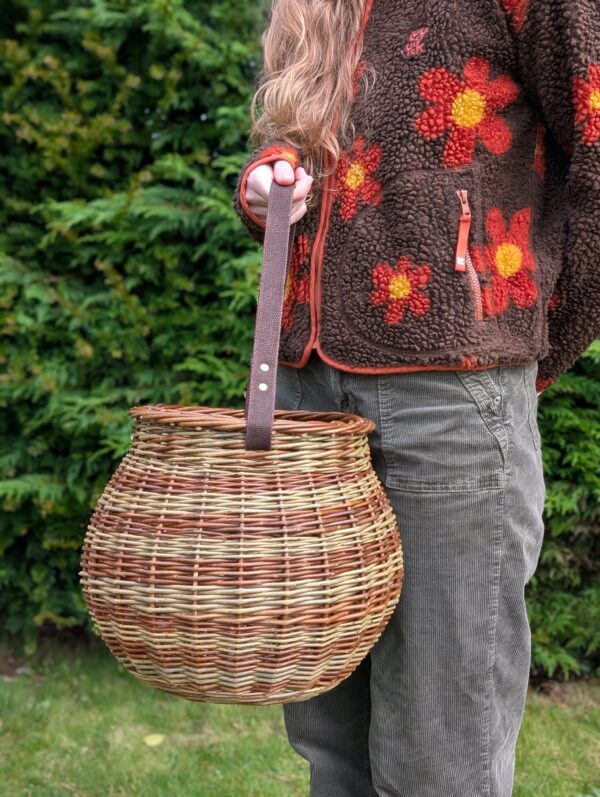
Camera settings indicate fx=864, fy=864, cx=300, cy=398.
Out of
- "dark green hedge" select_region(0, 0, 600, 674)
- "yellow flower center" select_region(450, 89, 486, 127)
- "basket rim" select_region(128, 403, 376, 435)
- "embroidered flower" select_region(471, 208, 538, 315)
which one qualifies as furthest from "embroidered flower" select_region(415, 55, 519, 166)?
"dark green hedge" select_region(0, 0, 600, 674)

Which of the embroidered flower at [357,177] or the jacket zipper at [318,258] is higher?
the embroidered flower at [357,177]

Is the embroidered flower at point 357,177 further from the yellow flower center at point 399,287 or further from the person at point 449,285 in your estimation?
the yellow flower center at point 399,287

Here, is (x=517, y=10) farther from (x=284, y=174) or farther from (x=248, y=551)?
(x=248, y=551)

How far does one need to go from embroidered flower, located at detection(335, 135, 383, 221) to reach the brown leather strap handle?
135 mm

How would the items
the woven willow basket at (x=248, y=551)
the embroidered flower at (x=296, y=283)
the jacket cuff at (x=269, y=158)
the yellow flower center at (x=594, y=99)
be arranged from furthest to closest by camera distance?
the embroidered flower at (x=296, y=283)
the jacket cuff at (x=269, y=158)
the yellow flower center at (x=594, y=99)
the woven willow basket at (x=248, y=551)

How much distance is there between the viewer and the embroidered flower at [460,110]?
133 cm

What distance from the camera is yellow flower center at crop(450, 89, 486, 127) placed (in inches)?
52.4

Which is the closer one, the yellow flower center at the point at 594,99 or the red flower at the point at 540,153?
the yellow flower center at the point at 594,99

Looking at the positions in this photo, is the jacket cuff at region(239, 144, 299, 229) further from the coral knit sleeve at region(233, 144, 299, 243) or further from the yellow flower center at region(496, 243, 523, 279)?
the yellow flower center at region(496, 243, 523, 279)

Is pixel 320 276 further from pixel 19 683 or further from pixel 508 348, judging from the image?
pixel 19 683

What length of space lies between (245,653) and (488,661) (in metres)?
0.43

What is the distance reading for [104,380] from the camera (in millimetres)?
3104

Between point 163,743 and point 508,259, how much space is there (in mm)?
2096

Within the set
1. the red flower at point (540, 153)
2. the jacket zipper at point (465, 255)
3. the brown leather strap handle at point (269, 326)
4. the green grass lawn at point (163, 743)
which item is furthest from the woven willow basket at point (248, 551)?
the green grass lawn at point (163, 743)
